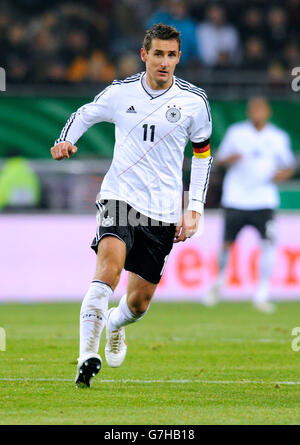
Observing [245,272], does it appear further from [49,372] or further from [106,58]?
[49,372]

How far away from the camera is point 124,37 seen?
19.5 metres

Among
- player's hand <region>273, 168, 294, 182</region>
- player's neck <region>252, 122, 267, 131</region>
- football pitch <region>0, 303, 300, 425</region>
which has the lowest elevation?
football pitch <region>0, 303, 300, 425</region>

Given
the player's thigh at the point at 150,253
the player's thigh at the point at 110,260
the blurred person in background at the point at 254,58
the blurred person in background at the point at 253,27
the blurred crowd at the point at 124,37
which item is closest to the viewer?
the player's thigh at the point at 110,260

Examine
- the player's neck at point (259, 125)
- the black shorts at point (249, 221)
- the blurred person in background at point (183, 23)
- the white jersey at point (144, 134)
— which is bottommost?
the white jersey at point (144, 134)

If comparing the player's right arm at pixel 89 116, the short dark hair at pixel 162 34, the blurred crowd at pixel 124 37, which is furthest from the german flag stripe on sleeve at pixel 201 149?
the blurred crowd at pixel 124 37

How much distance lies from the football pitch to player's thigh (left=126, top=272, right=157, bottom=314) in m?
0.55

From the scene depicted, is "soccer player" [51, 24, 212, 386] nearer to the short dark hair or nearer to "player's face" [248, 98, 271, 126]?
the short dark hair

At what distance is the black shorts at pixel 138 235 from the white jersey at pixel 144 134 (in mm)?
67

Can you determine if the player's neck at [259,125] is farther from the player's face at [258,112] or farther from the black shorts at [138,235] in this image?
the black shorts at [138,235]

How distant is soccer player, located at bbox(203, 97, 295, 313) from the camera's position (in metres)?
14.7

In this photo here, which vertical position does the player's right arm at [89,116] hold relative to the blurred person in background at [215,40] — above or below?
below

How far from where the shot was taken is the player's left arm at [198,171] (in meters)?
7.75

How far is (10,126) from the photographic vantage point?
56.9ft

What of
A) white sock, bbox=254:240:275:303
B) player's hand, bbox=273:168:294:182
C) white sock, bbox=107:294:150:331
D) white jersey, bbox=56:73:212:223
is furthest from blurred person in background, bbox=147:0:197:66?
white sock, bbox=107:294:150:331
